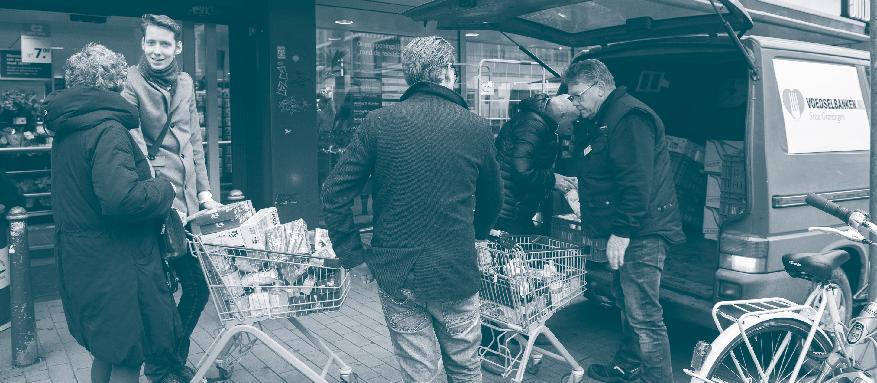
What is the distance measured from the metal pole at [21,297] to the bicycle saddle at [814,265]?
438cm

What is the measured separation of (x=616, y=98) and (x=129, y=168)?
2.52m

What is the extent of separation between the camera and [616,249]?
3982 millimetres

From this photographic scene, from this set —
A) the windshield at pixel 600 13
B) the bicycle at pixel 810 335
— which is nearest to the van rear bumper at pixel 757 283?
the bicycle at pixel 810 335

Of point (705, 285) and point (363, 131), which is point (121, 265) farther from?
point (705, 285)

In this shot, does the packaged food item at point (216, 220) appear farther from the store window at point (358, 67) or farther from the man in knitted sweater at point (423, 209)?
the store window at point (358, 67)

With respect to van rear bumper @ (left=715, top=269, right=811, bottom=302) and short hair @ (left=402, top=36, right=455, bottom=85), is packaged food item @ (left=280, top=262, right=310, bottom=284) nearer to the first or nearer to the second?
short hair @ (left=402, top=36, right=455, bottom=85)

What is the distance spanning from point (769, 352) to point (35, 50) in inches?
276

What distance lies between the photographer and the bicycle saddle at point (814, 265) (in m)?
3.38

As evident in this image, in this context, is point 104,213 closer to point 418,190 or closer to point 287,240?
point 287,240

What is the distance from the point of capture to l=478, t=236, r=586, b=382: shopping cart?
3895 mm

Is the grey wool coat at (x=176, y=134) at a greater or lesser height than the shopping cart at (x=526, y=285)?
greater

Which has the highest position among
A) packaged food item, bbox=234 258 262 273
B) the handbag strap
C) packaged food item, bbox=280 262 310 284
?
the handbag strap

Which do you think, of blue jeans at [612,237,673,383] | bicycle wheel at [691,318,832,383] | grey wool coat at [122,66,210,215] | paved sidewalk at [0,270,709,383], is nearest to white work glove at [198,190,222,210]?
grey wool coat at [122,66,210,215]

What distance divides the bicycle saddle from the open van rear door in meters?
1.29
